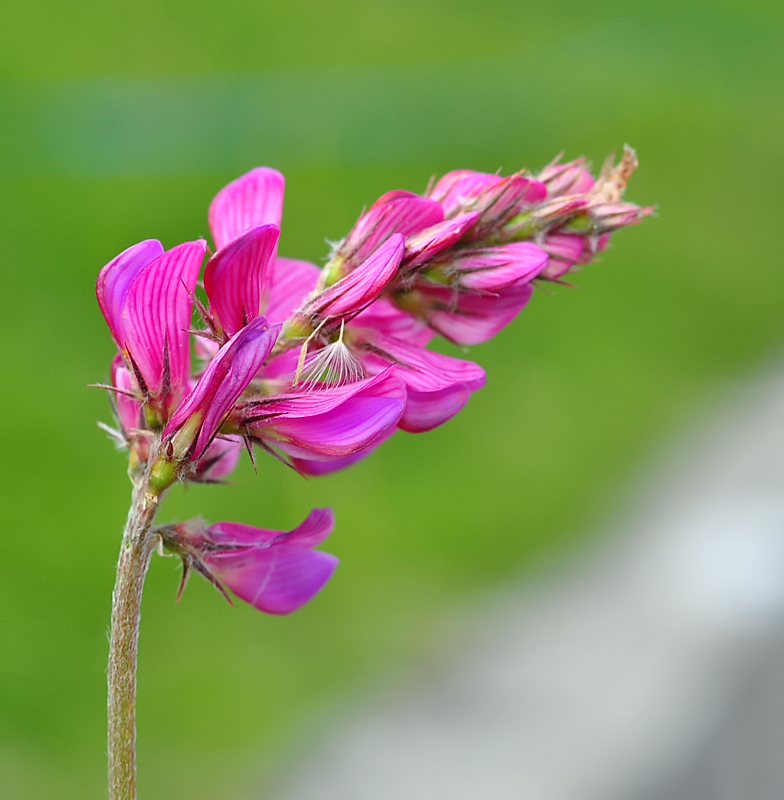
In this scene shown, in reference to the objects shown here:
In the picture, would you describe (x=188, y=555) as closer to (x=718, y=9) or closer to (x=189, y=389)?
(x=189, y=389)

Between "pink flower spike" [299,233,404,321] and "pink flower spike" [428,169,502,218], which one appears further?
"pink flower spike" [428,169,502,218]

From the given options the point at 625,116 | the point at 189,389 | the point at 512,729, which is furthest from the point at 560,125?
the point at 189,389

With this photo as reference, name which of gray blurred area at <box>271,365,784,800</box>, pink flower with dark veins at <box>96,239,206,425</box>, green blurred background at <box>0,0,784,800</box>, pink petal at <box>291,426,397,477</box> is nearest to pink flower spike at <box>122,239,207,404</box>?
pink flower with dark veins at <box>96,239,206,425</box>

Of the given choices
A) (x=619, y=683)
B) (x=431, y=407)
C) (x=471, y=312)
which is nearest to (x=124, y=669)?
(x=431, y=407)

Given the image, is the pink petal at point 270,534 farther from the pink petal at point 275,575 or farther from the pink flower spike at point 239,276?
the pink flower spike at point 239,276

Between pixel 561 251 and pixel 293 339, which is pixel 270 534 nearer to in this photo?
pixel 293 339

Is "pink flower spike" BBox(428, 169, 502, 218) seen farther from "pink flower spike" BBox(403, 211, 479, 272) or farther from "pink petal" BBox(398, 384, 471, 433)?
"pink petal" BBox(398, 384, 471, 433)

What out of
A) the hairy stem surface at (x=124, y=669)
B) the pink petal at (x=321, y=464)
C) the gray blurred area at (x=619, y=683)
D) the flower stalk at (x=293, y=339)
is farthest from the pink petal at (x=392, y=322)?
the gray blurred area at (x=619, y=683)
